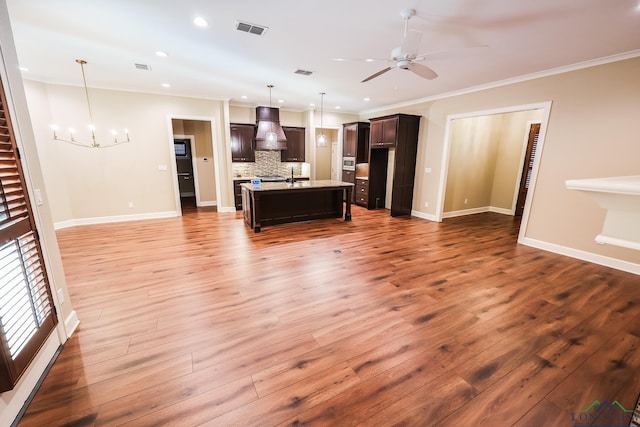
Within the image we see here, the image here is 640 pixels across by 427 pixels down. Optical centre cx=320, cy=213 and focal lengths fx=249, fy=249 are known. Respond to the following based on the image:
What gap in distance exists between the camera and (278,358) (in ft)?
6.17

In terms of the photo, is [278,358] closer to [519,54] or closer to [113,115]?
[519,54]

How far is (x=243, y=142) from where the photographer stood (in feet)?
22.5

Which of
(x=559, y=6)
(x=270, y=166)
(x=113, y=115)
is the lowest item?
(x=270, y=166)

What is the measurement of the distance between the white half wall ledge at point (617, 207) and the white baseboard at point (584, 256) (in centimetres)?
346

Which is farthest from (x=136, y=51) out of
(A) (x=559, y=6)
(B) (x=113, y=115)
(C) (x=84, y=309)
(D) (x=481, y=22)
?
(A) (x=559, y=6)

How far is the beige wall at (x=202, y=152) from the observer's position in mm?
7184

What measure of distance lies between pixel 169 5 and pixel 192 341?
301cm

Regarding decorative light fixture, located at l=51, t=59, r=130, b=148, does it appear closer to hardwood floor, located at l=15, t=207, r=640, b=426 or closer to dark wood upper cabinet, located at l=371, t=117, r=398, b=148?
hardwood floor, located at l=15, t=207, r=640, b=426

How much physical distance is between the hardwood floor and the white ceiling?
9.15 feet

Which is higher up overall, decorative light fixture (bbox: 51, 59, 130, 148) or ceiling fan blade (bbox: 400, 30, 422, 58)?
ceiling fan blade (bbox: 400, 30, 422, 58)

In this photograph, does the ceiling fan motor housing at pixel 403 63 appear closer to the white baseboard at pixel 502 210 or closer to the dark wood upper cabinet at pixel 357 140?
the dark wood upper cabinet at pixel 357 140

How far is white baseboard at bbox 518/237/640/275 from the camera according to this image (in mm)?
3357

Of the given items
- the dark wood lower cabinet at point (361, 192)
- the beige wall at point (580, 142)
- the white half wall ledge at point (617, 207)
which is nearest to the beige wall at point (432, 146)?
the beige wall at point (580, 142)

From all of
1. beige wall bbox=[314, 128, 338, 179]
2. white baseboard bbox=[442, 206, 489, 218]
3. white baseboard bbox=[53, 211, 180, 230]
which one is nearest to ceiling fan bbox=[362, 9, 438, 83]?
white baseboard bbox=[442, 206, 489, 218]
